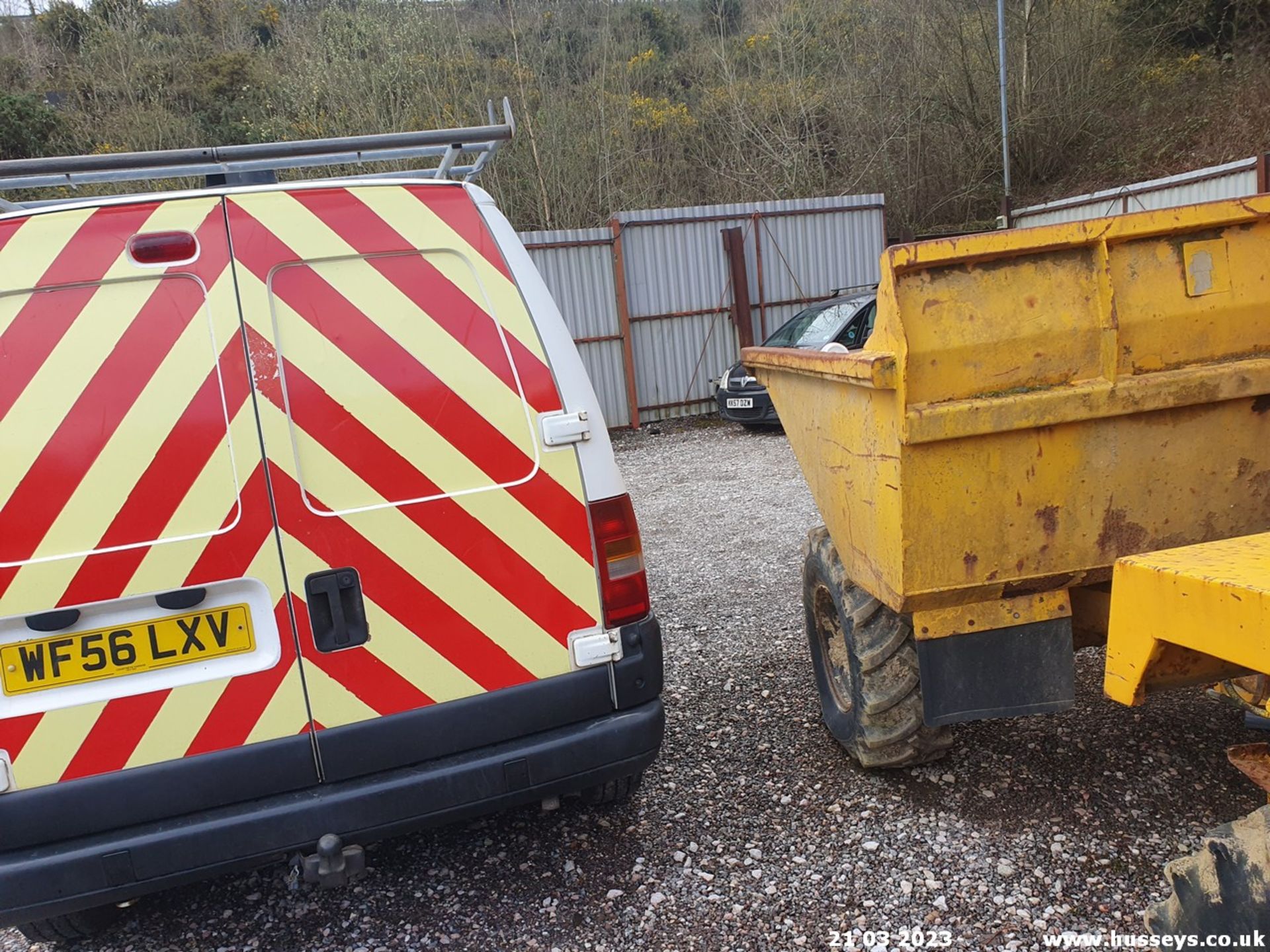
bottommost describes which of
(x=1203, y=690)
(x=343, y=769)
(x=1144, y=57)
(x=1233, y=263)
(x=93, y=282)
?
(x=1203, y=690)

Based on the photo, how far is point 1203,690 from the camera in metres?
3.40

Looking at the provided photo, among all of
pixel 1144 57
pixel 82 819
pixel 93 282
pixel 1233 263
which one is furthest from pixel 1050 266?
pixel 1144 57

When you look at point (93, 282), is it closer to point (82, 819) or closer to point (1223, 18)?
point (82, 819)

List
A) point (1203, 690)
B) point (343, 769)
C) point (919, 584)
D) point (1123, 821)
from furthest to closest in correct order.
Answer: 1. point (1203, 690)
2. point (1123, 821)
3. point (919, 584)
4. point (343, 769)

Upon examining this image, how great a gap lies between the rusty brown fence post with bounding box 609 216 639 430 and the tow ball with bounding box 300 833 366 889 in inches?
410

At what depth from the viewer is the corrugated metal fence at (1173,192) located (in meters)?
9.76

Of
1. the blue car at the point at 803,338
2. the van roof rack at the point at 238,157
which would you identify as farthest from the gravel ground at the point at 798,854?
the blue car at the point at 803,338

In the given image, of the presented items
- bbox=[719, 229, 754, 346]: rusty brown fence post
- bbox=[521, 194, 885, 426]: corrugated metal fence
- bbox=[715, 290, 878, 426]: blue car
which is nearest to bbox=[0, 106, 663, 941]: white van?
bbox=[715, 290, 878, 426]: blue car

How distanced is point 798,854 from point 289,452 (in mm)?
1996

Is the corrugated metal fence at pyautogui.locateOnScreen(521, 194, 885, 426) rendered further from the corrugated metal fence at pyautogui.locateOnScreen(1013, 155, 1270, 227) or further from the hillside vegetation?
the hillside vegetation

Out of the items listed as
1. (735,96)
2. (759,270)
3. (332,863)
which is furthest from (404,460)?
(735,96)

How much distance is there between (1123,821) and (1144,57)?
20064mm

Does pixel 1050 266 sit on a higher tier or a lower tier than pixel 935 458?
higher

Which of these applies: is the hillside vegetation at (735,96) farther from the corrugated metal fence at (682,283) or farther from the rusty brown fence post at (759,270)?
the rusty brown fence post at (759,270)
